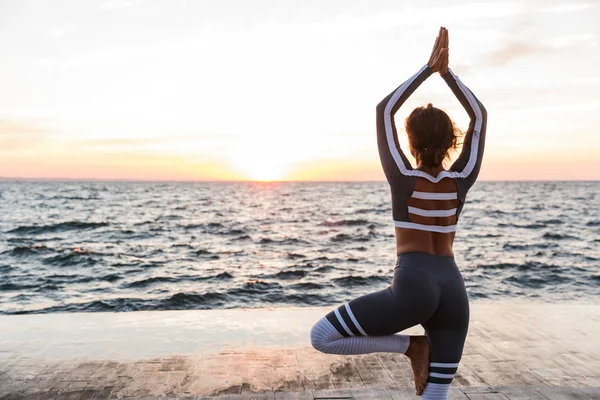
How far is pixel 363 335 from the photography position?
2588mm

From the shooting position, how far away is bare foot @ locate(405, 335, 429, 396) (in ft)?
8.67

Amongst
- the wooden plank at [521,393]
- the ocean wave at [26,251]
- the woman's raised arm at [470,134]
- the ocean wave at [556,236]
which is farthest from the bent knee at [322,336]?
the ocean wave at [556,236]

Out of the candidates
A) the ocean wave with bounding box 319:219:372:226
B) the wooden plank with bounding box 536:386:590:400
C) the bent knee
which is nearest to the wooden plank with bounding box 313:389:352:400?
the wooden plank with bounding box 536:386:590:400

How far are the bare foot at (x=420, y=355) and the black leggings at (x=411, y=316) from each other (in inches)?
1.0

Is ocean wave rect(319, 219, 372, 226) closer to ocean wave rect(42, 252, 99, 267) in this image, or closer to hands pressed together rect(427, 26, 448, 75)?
ocean wave rect(42, 252, 99, 267)

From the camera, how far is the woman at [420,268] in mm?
2479

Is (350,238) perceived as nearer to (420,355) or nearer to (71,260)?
(71,260)

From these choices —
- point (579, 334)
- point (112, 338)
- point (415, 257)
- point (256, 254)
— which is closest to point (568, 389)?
point (579, 334)

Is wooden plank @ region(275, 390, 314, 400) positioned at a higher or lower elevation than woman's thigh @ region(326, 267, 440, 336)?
lower

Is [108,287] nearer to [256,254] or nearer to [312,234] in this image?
[256,254]

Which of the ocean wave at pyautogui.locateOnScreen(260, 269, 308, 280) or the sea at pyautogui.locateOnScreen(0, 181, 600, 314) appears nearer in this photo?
the sea at pyautogui.locateOnScreen(0, 181, 600, 314)

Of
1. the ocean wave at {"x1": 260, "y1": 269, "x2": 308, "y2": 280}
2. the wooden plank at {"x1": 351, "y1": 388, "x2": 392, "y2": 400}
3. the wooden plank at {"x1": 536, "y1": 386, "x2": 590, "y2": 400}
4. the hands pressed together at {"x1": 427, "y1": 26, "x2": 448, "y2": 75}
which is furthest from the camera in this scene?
the ocean wave at {"x1": 260, "y1": 269, "x2": 308, "y2": 280}

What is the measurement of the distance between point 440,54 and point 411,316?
1.27 meters

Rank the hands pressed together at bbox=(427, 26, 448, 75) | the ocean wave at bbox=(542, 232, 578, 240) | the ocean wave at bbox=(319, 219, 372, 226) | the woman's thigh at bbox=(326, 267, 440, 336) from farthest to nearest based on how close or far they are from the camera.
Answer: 1. the ocean wave at bbox=(319, 219, 372, 226)
2. the ocean wave at bbox=(542, 232, 578, 240)
3. the hands pressed together at bbox=(427, 26, 448, 75)
4. the woman's thigh at bbox=(326, 267, 440, 336)
